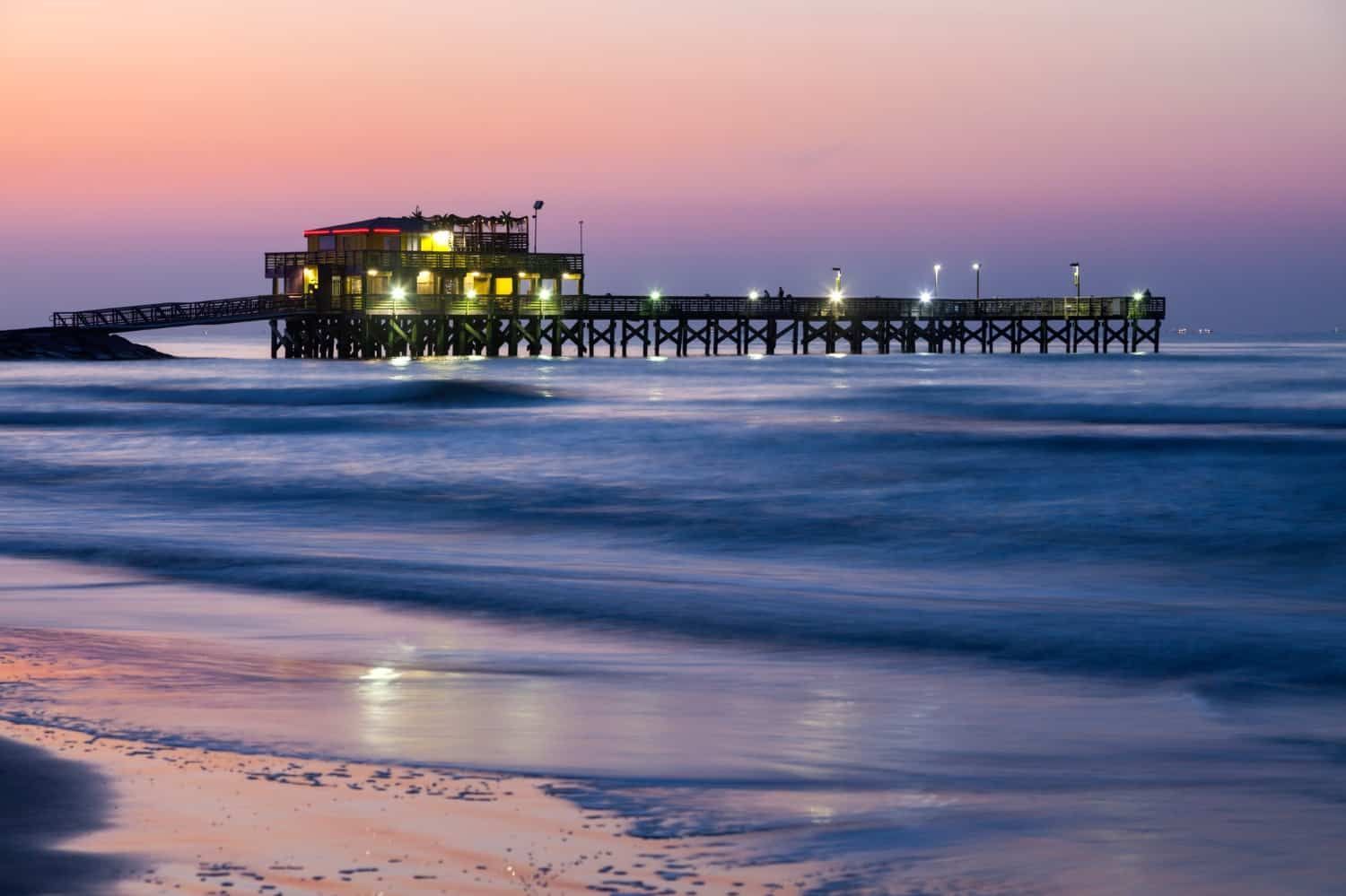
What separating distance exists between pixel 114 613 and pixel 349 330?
65788mm

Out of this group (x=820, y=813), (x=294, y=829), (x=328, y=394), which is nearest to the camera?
(x=294, y=829)

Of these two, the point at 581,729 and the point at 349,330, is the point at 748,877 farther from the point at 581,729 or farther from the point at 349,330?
the point at 349,330

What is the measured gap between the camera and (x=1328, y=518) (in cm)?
2094

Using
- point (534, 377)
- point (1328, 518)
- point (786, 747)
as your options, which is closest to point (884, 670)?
point (786, 747)

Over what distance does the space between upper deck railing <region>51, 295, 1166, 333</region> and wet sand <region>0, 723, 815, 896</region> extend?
215ft

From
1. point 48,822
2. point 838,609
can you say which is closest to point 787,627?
point 838,609

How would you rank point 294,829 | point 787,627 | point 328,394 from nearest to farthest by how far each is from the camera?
point 294,829 → point 787,627 → point 328,394

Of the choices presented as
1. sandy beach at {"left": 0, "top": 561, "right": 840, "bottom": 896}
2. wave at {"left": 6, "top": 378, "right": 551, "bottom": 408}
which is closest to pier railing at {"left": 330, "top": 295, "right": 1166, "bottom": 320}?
wave at {"left": 6, "top": 378, "right": 551, "bottom": 408}

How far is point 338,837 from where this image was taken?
6.56m

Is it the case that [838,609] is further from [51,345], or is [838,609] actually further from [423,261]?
[51,345]

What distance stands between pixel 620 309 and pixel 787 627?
71.4 m

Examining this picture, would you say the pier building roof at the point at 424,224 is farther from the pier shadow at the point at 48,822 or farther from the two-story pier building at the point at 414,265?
the pier shadow at the point at 48,822

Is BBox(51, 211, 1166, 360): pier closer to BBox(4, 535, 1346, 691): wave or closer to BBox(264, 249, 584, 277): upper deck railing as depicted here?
BBox(264, 249, 584, 277): upper deck railing

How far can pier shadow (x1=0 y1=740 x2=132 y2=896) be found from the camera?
5.99 m
